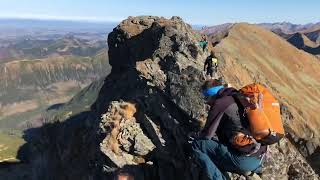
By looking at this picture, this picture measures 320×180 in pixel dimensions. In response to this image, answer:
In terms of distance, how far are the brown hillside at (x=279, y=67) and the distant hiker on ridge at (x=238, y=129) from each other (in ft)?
191

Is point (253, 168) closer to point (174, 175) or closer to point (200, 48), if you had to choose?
point (174, 175)

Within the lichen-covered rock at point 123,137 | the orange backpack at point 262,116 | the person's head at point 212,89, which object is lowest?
the lichen-covered rock at point 123,137

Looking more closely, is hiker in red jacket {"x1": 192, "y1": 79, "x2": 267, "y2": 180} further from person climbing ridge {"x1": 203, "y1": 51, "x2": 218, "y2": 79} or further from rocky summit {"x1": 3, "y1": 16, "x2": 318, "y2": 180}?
person climbing ridge {"x1": 203, "y1": 51, "x2": 218, "y2": 79}

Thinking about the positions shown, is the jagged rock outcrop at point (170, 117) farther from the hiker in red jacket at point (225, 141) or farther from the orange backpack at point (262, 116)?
the orange backpack at point (262, 116)

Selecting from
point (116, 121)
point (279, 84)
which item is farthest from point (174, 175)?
point (279, 84)

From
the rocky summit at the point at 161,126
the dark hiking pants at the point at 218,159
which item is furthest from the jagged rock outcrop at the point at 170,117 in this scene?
the dark hiking pants at the point at 218,159

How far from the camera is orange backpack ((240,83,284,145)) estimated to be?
15062mm

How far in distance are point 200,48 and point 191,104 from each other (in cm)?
1222

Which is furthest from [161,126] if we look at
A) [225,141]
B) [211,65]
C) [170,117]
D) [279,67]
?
[279,67]

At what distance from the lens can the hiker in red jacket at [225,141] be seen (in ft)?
50.0

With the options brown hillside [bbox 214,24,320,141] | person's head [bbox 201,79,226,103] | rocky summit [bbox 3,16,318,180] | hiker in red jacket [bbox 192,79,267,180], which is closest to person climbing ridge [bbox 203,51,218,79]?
rocky summit [bbox 3,16,318,180]

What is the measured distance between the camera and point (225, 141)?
15.8 m

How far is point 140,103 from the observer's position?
3700 cm

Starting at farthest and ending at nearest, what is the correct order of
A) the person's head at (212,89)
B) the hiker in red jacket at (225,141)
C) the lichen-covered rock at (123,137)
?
the lichen-covered rock at (123,137) → the person's head at (212,89) → the hiker in red jacket at (225,141)
